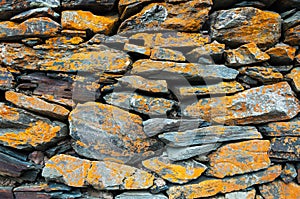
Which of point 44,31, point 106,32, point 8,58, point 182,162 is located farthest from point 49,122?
point 182,162

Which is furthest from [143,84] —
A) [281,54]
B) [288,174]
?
[288,174]

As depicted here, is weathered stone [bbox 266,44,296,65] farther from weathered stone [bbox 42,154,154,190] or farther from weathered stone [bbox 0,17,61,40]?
weathered stone [bbox 0,17,61,40]

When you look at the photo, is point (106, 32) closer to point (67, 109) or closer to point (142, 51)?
point (142, 51)

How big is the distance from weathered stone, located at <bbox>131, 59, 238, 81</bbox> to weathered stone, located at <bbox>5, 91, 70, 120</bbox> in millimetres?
1090

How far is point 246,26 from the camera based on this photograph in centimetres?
301

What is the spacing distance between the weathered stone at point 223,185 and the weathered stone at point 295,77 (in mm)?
1124

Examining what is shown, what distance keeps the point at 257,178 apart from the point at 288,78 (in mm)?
1437

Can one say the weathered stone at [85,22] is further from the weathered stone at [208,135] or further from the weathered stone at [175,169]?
the weathered stone at [175,169]

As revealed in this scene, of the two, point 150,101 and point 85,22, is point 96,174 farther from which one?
point 85,22

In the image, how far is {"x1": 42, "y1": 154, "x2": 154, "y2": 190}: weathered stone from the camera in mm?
2768

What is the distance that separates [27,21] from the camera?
2.99 metres

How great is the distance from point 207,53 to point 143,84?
0.96 meters

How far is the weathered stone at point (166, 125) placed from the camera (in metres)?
2.80

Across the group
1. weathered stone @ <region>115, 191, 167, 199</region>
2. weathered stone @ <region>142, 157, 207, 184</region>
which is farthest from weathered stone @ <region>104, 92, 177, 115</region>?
weathered stone @ <region>115, 191, 167, 199</region>
